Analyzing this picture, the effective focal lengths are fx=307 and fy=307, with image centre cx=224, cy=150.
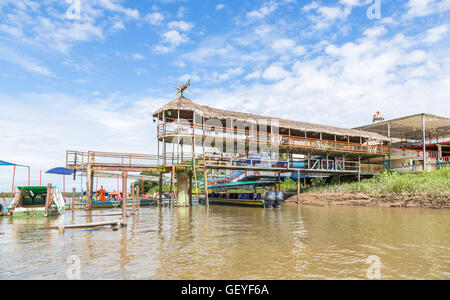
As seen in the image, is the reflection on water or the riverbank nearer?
the reflection on water

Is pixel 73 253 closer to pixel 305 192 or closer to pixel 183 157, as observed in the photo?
pixel 183 157

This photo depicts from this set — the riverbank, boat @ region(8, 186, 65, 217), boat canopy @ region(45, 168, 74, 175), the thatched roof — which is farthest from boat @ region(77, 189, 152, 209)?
the riverbank

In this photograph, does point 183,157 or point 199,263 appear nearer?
point 199,263

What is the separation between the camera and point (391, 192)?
78.3 feet

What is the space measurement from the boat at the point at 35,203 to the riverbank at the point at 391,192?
774 inches

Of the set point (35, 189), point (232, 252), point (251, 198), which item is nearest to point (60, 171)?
point (35, 189)

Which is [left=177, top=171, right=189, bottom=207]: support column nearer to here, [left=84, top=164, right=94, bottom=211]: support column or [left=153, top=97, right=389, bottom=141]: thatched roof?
[left=153, top=97, right=389, bottom=141]: thatched roof

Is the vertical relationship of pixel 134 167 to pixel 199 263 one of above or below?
above

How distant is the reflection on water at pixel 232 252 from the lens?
599cm

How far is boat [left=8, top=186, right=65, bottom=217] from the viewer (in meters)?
19.0

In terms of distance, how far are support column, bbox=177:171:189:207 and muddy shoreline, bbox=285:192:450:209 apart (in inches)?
409

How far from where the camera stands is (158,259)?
23.1 feet
